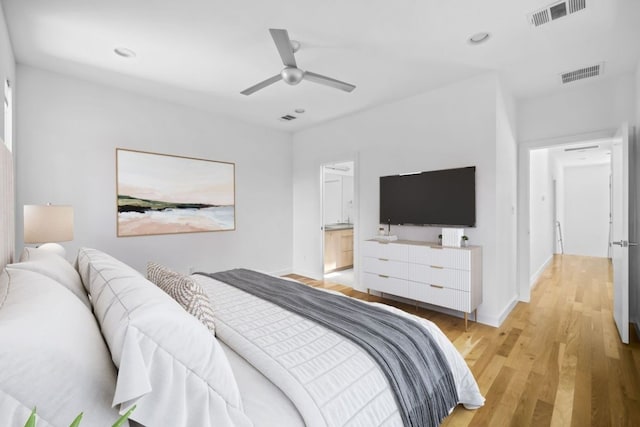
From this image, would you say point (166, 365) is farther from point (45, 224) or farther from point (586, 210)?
point (586, 210)

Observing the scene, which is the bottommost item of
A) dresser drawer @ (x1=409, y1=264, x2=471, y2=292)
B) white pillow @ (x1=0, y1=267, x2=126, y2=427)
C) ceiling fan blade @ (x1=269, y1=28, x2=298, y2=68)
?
dresser drawer @ (x1=409, y1=264, x2=471, y2=292)

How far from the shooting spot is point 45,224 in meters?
2.38

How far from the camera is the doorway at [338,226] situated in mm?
5059

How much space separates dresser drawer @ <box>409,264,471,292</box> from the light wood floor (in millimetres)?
445

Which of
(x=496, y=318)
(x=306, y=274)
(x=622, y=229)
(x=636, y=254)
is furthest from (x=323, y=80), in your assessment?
(x=636, y=254)

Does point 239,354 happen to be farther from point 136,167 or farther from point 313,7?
point 136,167

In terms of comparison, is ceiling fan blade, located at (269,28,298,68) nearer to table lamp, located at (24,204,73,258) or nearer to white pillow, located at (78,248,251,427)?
white pillow, located at (78,248,251,427)

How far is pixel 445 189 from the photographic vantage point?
132 inches

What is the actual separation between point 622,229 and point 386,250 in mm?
2173

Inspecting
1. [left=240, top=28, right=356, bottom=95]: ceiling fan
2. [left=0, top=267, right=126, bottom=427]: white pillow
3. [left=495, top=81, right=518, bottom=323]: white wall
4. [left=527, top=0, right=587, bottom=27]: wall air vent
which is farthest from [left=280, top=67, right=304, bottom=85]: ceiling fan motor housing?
[left=0, top=267, right=126, bottom=427]: white pillow

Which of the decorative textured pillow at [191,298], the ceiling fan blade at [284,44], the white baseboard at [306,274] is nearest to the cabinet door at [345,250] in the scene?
the white baseboard at [306,274]

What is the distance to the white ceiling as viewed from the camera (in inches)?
82.3

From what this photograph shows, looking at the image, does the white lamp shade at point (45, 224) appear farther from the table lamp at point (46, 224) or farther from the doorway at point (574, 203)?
the doorway at point (574, 203)

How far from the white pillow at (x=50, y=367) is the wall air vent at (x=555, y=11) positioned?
10.3ft
